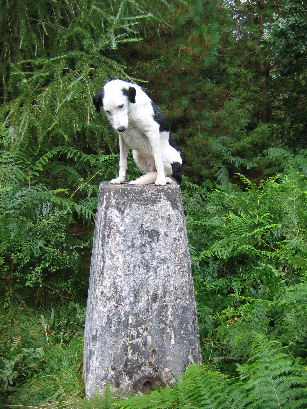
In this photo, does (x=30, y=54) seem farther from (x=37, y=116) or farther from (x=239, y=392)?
(x=239, y=392)

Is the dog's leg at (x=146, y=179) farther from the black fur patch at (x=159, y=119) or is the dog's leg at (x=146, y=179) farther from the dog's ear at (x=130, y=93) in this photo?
the dog's ear at (x=130, y=93)

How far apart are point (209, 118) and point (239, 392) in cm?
491

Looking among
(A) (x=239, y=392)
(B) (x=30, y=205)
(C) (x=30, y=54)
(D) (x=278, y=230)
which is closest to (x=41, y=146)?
(B) (x=30, y=205)

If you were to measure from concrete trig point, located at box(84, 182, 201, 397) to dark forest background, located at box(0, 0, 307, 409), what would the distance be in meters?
0.25

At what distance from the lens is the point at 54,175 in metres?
4.94

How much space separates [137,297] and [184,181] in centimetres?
308

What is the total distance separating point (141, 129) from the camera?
284 centimetres

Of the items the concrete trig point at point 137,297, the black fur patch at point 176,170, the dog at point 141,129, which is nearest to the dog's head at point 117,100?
the dog at point 141,129

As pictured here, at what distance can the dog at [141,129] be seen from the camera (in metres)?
2.59

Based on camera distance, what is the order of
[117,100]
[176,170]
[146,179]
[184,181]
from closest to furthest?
[117,100], [146,179], [176,170], [184,181]

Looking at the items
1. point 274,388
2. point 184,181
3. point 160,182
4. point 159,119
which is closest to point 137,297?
point 160,182

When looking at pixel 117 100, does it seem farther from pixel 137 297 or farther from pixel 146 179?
pixel 137 297

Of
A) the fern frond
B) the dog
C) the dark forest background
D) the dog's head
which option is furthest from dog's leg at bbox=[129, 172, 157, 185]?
the fern frond

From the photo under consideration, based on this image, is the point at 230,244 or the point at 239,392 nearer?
the point at 239,392
